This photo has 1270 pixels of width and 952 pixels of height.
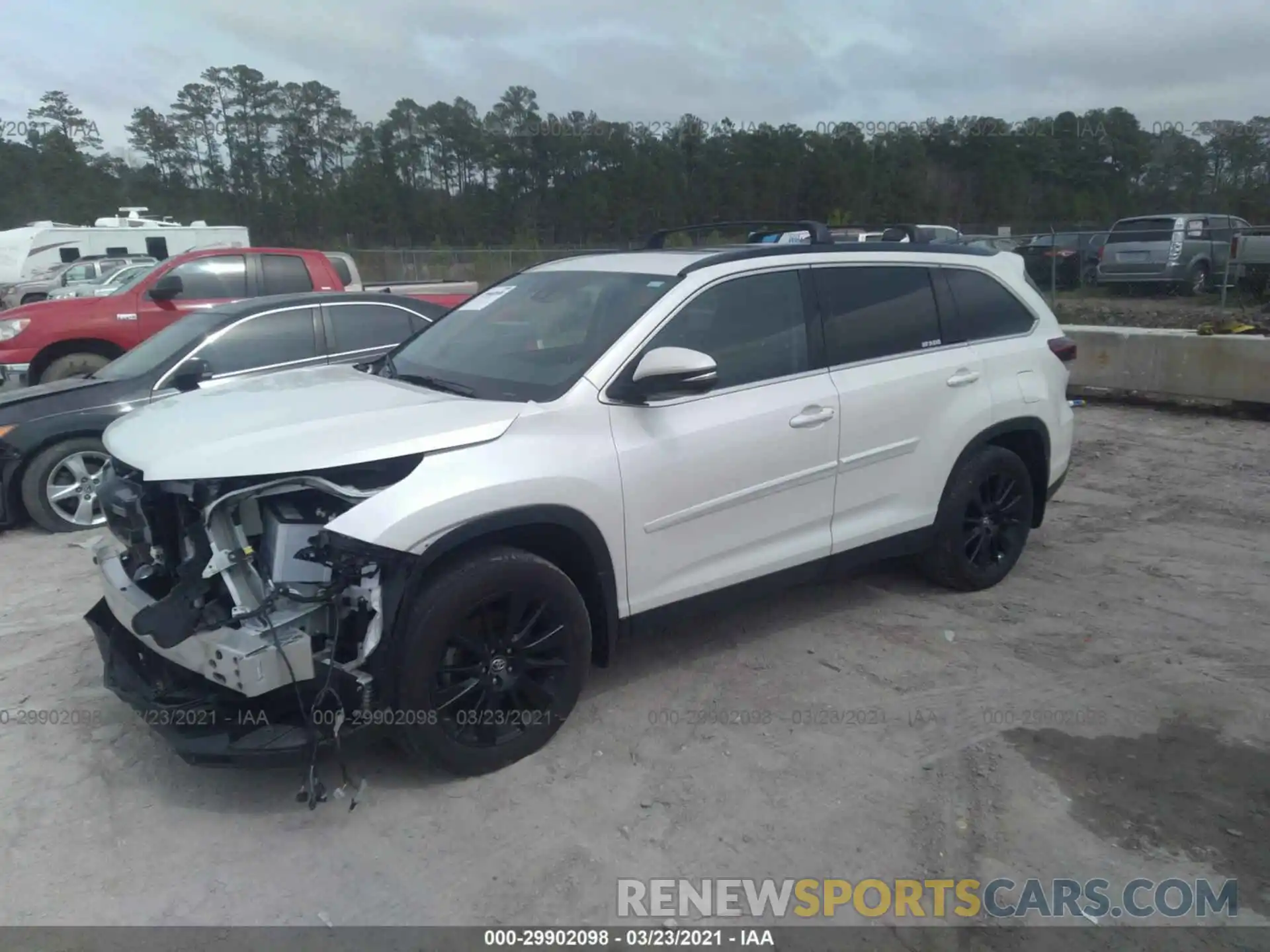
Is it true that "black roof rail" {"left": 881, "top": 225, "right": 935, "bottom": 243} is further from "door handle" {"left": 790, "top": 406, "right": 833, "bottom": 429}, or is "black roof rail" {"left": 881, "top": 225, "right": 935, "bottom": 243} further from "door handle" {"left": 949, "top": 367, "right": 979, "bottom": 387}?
"door handle" {"left": 790, "top": 406, "right": 833, "bottom": 429}

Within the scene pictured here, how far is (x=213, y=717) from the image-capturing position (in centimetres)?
334

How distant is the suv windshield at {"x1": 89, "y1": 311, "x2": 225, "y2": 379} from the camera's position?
6.92m

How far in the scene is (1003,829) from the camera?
3340 millimetres

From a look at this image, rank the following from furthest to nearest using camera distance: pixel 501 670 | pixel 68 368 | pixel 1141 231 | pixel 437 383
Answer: pixel 1141 231, pixel 68 368, pixel 437 383, pixel 501 670

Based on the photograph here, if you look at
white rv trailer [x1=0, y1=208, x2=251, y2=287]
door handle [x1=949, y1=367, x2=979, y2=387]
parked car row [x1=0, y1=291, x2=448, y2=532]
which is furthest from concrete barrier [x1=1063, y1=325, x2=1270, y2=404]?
white rv trailer [x1=0, y1=208, x2=251, y2=287]

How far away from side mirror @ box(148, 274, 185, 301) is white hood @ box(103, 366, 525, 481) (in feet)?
19.7

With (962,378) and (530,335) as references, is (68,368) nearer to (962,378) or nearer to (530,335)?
(530,335)

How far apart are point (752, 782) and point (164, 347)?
557cm

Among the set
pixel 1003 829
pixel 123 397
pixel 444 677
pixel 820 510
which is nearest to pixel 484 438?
pixel 444 677

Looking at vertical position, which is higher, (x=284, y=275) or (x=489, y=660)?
(x=284, y=275)

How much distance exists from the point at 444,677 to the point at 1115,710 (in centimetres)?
279

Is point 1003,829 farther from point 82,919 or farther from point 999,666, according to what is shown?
point 82,919

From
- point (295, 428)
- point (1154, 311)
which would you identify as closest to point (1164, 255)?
point (1154, 311)

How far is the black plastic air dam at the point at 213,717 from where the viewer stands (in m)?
3.23
